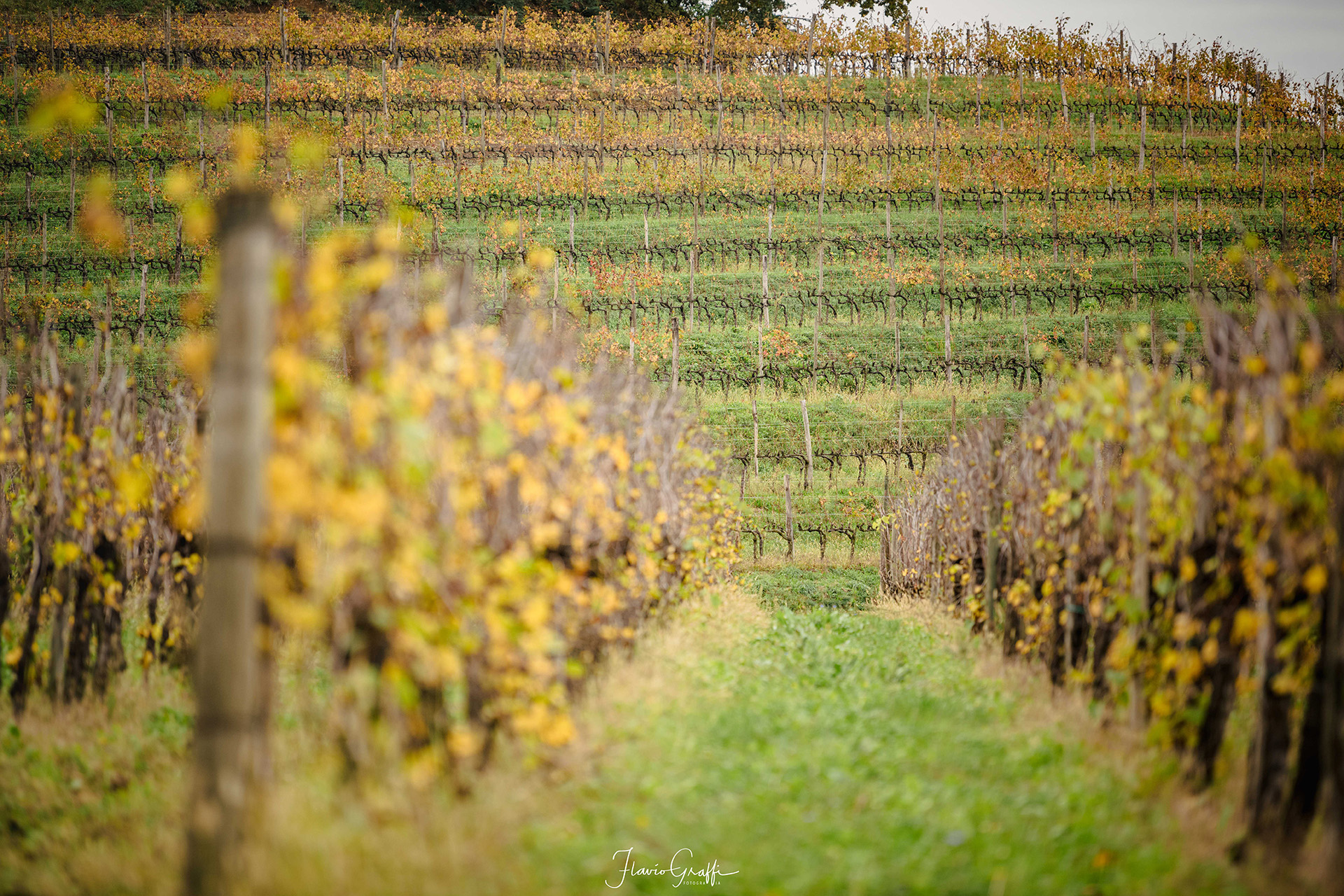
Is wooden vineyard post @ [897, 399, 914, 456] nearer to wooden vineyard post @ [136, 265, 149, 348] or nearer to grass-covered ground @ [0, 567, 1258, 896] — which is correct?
grass-covered ground @ [0, 567, 1258, 896]

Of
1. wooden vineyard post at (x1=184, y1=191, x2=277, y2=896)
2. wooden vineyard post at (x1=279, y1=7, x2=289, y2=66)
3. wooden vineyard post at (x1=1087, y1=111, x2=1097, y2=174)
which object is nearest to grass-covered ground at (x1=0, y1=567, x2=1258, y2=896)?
wooden vineyard post at (x1=184, y1=191, x2=277, y2=896)

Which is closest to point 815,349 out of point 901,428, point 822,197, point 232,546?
point 901,428

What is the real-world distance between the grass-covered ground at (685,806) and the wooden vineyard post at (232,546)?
19 centimetres

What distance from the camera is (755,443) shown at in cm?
1950

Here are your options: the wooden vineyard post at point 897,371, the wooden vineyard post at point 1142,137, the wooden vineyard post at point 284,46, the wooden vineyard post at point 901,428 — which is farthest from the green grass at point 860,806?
the wooden vineyard post at point 284,46

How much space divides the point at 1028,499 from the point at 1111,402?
88.2 inches

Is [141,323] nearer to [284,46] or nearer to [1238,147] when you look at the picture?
[284,46]

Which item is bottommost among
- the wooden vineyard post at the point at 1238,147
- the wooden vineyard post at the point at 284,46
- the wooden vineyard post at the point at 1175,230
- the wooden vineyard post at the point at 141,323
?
the wooden vineyard post at the point at 141,323

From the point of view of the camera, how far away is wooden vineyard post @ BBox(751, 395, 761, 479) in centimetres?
1930

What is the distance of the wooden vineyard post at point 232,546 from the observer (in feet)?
8.29

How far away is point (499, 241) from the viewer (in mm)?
28594

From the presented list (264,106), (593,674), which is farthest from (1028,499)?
(264,106)

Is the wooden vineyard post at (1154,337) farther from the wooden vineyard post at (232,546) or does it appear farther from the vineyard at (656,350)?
the wooden vineyard post at (232,546)

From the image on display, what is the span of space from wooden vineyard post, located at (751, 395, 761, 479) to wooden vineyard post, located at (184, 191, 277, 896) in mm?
16702
